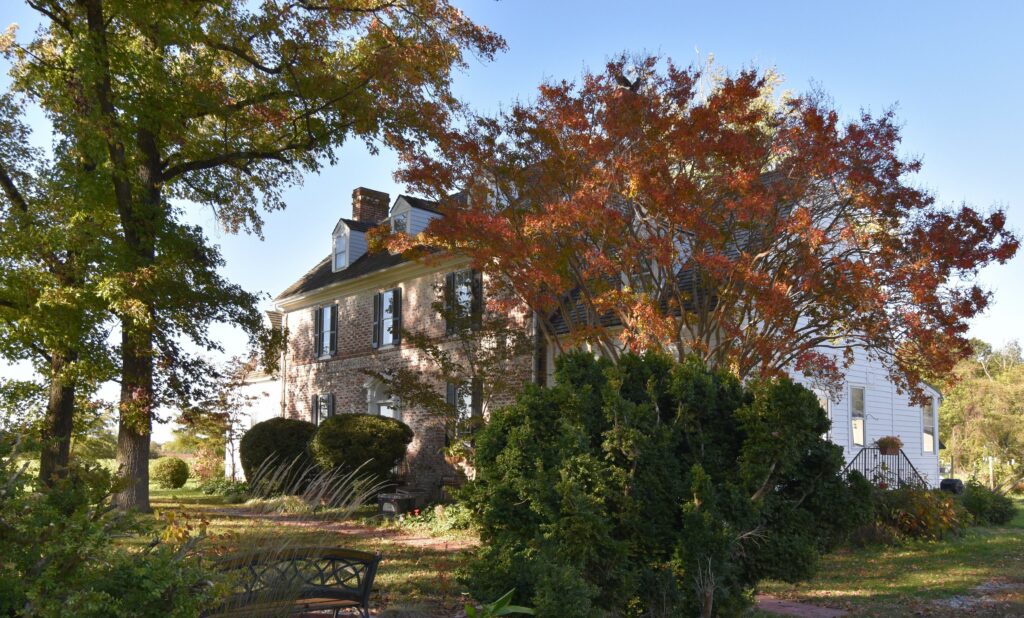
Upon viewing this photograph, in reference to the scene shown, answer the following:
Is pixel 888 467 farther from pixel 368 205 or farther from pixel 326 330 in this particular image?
pixel 368 205

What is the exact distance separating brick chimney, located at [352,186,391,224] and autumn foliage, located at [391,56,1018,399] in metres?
15.3

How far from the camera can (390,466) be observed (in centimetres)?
1933

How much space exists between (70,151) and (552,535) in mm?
14408

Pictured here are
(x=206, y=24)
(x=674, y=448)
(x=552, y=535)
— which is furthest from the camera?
(x=206, y=24)

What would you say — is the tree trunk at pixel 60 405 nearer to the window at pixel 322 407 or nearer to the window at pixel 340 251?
the window at pixel 322 407

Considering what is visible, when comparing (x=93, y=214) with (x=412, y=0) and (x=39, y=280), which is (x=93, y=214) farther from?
(x=412, y=0)

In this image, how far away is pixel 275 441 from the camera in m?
22.2

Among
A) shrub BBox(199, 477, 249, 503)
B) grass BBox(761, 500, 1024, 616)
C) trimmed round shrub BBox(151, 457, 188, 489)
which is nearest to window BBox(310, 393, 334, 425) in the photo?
shrub BBox(199, 477, 249, 503)

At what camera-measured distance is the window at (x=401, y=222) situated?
2286cm

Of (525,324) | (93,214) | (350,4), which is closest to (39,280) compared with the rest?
(93,214)

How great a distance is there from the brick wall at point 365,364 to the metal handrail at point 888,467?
25.0ft

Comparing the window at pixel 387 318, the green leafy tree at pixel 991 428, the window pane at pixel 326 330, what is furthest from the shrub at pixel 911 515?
the window pane at pixel 326 330

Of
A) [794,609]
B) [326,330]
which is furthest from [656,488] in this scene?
[326,330]

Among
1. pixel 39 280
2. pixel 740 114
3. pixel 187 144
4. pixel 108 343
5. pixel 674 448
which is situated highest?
pixel 187 144
